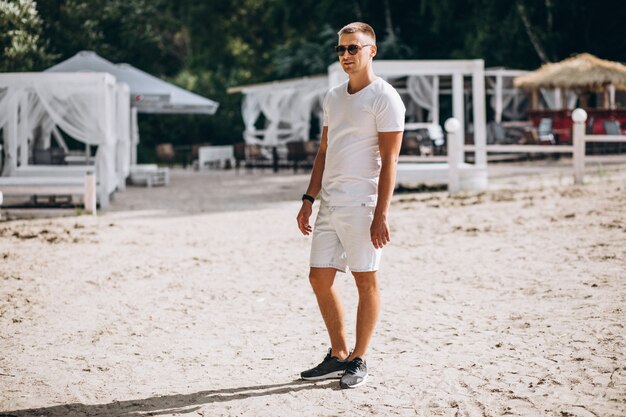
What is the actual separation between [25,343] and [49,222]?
7.14 meters

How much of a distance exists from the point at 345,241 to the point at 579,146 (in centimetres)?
1184

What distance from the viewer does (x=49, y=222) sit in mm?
12758

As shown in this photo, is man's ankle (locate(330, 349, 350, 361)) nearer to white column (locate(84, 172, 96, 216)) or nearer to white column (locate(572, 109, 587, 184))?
white column (locate(84, 172, 96, 216))

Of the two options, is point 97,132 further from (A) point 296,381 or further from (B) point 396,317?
(A) point 296,381

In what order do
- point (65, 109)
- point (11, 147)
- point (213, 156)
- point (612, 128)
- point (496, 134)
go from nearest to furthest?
point (65, 109) < point (11, 147) < point (612, 128) < point (496, 134) < point (213, 156)

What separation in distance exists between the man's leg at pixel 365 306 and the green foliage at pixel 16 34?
47.6 ft

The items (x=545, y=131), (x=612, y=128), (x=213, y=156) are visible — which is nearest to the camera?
(x=612, y=128)

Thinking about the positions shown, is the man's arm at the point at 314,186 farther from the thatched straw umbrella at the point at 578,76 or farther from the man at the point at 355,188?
the thatched straw umbrella at the point at 578,76

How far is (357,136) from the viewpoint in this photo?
4.56 meters

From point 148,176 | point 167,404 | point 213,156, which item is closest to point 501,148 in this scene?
point 148,176

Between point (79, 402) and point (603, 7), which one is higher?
point (603, 7)

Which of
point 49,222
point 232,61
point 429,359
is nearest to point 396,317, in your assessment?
point 429,359

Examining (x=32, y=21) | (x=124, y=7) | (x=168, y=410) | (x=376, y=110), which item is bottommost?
(x=168, y=410)

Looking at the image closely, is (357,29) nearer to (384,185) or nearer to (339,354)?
(384,185)
